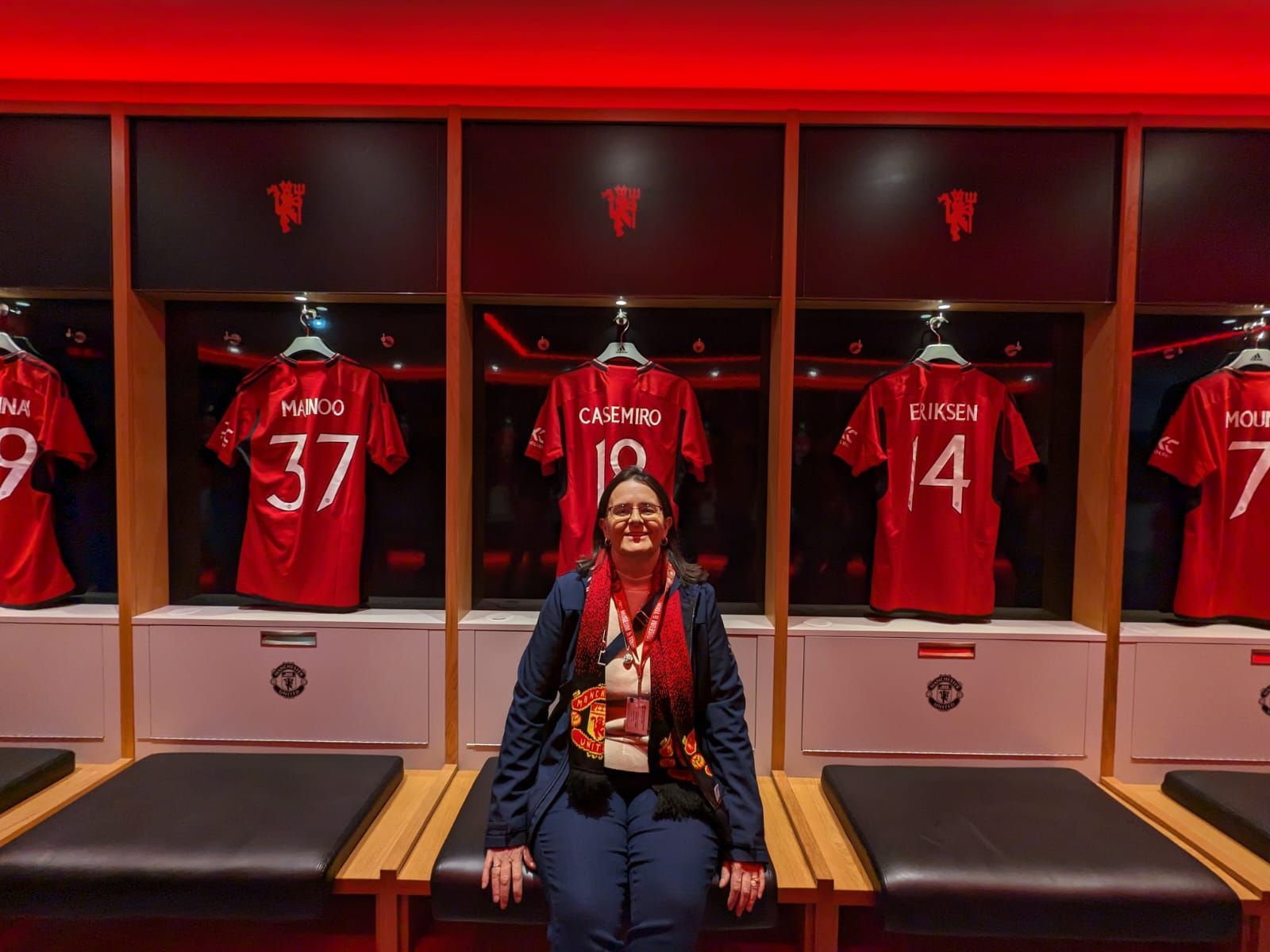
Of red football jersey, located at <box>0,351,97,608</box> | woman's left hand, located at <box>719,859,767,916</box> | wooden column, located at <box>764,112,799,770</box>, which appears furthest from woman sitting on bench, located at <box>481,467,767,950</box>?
red football jersey, located at <box>0,351,97,608</box>

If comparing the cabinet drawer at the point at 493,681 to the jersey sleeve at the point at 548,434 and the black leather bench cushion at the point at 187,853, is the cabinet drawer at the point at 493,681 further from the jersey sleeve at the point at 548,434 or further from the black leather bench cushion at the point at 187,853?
the jersey sleeve at the point at 548,434

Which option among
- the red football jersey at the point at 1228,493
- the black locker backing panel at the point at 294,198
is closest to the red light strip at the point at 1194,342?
the red football jersey at the point at 1228,493

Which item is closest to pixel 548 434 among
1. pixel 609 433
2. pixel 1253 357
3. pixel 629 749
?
pixel 609 433

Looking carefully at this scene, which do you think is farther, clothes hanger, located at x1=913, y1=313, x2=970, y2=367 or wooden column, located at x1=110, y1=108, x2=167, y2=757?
clothes hanger, located at x1=913, y1=313, x2=970, y2=367

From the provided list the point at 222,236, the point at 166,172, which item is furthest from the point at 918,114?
the point at 166,172

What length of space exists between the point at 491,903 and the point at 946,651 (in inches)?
68.1

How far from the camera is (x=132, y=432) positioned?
2.29m

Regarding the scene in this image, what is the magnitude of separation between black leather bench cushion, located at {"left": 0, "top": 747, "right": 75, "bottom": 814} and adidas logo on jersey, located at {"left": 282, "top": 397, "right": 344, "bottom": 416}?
4.57 feet

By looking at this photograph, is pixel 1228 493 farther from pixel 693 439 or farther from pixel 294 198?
pixel 294 198

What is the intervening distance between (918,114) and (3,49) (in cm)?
342

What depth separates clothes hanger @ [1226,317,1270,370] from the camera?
7.63ft

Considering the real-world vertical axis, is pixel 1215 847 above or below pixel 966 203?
below

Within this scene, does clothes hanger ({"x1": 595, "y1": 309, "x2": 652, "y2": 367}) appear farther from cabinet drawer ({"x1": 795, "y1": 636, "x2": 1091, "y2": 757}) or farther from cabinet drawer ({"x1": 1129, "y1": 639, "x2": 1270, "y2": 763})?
cabinet drawer ({"x1": 1129, "y1": 639, "x2": 1270, "y2": 763})

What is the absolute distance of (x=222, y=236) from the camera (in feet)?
7.25
